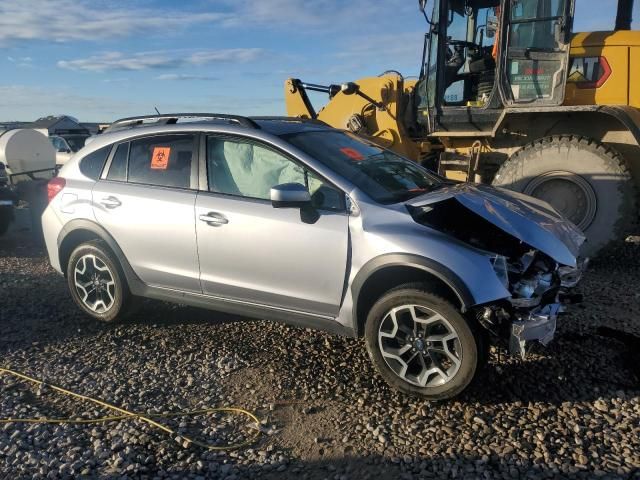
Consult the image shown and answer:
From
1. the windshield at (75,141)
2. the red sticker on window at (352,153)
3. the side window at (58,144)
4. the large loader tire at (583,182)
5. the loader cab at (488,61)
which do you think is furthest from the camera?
the windshield at (75,141)

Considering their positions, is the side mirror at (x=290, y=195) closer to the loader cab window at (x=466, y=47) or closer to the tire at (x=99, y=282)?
the tire at (x=99, y=282)

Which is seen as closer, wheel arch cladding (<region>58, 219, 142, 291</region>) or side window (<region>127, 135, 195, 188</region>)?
side window (<region>127, 135, 195, 188</region>)

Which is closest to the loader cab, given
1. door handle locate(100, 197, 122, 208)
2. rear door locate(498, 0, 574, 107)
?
rear door locate(498, 0, 574, 107)

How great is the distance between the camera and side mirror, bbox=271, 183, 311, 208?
3.68 metres

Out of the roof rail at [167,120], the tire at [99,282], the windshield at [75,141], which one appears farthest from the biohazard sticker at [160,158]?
the windshield at [75,141]

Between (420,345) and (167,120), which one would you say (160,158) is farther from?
(420,345)

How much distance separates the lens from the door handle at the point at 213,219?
4195 millimetres

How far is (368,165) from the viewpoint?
436 cm

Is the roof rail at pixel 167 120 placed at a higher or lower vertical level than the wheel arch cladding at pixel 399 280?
higher

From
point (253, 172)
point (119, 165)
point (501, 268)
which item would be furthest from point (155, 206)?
point (501, 268)

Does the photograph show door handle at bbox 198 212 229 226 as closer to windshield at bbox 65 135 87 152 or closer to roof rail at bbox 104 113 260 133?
roof rail at bbox 104 113 260 133

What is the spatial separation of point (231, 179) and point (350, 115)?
4.85 meters

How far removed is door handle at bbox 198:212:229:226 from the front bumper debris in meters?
2.23

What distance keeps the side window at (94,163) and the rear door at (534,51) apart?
16.1 feet
